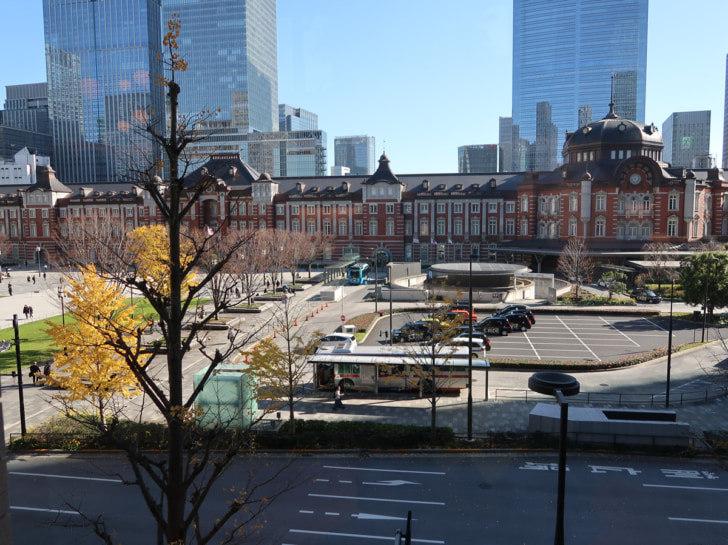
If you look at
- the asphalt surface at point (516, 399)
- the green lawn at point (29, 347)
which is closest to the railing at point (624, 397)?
the asphalt surface at point (516, 399)

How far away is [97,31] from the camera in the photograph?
151375 millimetres

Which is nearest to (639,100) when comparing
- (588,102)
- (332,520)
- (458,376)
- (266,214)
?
(588,102)

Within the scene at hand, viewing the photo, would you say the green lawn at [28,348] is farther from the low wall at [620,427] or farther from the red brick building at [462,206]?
the red brick building at [462,206]

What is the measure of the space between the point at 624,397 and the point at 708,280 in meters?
18.5

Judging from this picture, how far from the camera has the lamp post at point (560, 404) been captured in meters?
9.74

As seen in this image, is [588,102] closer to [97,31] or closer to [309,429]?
[97,31]

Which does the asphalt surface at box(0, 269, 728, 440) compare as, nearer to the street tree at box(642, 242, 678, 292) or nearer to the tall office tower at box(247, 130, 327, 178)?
the street tree at box(642, 242, 678, 292)

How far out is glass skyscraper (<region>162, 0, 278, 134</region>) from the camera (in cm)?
15288

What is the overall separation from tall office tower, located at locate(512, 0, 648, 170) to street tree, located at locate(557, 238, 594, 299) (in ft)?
347

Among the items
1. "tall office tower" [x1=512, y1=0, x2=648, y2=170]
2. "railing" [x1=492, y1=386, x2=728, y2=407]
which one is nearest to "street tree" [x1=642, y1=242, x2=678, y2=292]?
"railing" [x1=492, y1=386, x2=728, y2=407]

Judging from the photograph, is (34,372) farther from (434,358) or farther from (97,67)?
(97,67)

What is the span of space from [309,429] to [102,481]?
7345 millimetres

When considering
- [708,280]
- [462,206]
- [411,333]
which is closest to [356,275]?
[462,206]

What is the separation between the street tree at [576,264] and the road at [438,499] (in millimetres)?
35186
